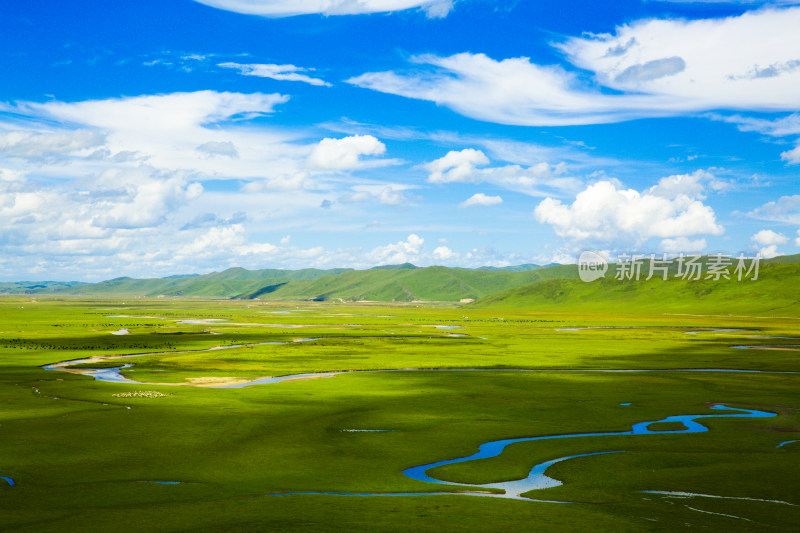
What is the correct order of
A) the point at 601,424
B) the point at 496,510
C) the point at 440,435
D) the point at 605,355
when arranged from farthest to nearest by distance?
1. the point at 605,355
2. the point at 601,424
3. the point at 440,435
4. the point at 496,510

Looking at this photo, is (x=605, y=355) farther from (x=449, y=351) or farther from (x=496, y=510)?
(x=496, y=510)

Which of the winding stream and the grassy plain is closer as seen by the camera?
the grassy plain

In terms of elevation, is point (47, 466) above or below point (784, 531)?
below

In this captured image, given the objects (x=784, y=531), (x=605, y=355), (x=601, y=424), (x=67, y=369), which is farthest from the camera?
(x=605, y=355)

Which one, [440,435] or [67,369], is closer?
[440,435]

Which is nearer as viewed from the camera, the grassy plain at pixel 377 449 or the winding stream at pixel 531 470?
the grassy plain at pixel 377 449

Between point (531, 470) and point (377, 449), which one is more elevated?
point (531, 470)

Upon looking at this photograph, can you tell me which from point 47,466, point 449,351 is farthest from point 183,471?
point 449,351

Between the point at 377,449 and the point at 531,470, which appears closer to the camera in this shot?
the point at 531,470
